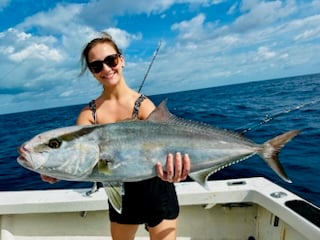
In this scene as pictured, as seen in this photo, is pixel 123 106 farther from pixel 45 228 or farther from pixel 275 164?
pixel 45 228

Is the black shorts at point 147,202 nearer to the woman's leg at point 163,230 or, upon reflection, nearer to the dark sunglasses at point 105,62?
the woman's leg at point 163,230

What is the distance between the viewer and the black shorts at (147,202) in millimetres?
2785

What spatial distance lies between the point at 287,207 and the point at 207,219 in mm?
1154

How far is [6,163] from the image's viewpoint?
44.8 ft

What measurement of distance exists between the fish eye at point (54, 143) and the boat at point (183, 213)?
1.92 meters

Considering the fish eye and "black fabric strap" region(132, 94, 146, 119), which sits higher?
"black fabric strap" region(132, 94, 146, 119)

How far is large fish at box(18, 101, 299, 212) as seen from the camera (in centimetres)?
218

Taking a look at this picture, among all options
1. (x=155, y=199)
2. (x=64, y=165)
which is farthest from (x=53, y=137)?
(x=155, y=199)

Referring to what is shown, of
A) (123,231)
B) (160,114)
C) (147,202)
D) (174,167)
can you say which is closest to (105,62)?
(160,114)

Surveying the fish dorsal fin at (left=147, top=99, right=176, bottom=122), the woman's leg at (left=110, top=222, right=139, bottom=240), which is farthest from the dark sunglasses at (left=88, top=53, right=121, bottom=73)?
the woman's leg at (left=110, top=222, right=139, bottom=240)

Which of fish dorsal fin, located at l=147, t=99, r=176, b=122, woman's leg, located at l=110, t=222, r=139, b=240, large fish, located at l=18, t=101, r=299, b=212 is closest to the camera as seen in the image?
large fish, located at l=18, t=101, r=299, b=212

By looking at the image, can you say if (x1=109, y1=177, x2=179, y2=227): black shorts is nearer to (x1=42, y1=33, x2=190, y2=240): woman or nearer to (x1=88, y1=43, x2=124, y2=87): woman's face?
(x1=42, y1=33, x2=190, y2=240): woman

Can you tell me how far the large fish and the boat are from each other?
1.38m

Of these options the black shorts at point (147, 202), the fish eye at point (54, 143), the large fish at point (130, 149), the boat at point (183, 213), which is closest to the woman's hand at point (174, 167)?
the large fish at point (130, 149)
